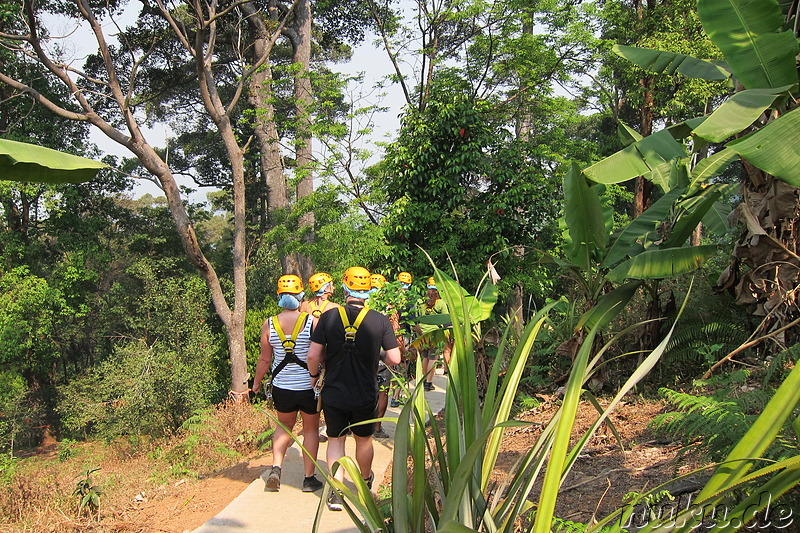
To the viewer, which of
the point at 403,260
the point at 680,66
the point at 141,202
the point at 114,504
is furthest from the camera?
the point at 141,202

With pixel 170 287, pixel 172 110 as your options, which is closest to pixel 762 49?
pixel 170 287

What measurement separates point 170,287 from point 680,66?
55.7 ft

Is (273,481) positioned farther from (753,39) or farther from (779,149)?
(753,39)

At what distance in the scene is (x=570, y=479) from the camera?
4297 mm

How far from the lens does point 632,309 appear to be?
7.91 metres

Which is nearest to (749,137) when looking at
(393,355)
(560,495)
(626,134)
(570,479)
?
(560,495)

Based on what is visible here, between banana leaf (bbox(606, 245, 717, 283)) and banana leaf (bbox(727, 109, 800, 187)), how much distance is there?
6.57ft

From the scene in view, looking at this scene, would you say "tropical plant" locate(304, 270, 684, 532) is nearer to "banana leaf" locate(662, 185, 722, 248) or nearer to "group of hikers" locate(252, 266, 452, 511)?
"group of hikers" locate(252, 266, 452, 511)

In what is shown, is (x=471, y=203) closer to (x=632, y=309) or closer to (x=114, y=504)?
(x=632, y=309)

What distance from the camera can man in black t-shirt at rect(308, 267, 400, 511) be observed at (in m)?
4.65

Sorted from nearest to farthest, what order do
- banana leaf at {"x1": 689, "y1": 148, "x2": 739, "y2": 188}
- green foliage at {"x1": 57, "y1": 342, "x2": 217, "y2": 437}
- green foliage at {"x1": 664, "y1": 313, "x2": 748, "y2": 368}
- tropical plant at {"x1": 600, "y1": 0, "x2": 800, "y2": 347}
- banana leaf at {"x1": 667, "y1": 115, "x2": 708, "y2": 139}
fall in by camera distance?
tropical plant at {"x1": 600, "y1": 0, "x2": 800, "y2": 347} < banana leaf at {"x1": 667, "y1": 115, "x2": 708, "y2": 139} < banana leaf at {"x1": 689, "y1": 148, "x2": 739, "y2": 188} < green foliage at {"x1": 664, "y1": 313, "x2": 748, "y2": 368} < green foliage at {"x1": 57, "y1": 342, "x2": 217, "y2": 437}

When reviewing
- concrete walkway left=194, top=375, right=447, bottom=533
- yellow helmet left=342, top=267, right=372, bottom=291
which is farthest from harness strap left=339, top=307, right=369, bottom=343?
concrete walkway left=194, top=375, right=447, bottom=533

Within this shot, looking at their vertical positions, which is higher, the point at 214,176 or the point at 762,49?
the point at 214,176

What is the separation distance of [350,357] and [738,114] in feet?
10.4
